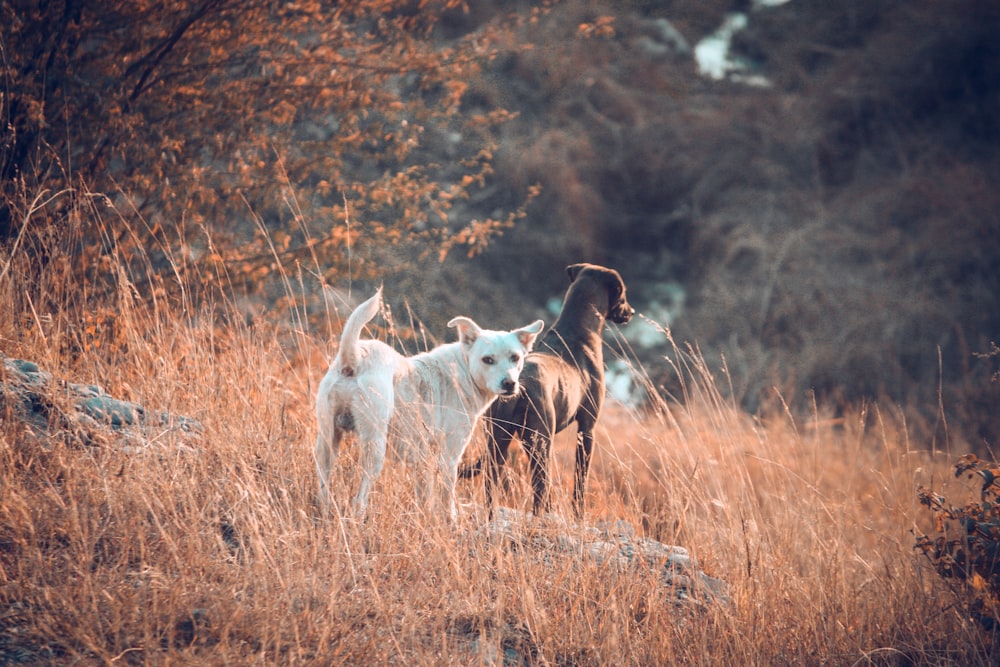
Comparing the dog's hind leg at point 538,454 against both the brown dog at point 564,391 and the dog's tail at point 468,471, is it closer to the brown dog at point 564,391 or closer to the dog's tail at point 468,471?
the brown dog at point 564,391

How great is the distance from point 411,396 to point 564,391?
1.00 meters

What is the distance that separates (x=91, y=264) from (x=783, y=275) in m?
14.7

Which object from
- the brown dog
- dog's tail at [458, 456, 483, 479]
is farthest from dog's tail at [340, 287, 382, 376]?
dog's tail at [458, 456, 483, 479]

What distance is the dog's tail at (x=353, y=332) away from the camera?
12.4 ft

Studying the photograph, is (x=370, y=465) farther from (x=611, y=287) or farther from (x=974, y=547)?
(x=974, y=547)

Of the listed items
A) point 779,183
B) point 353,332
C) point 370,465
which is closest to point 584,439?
point 370,465

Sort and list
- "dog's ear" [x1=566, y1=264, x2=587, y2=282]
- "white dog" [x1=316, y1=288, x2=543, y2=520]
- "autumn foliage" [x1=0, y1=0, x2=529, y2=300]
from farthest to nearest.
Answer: "autumn foliage" [x1=0, y1=0, x2=529, y2=300] → "dog's ear" [x1=566, y1=264, x2=587, y2=282] → "white dog" [x1=316, y1=288, x2=543, y2=520]

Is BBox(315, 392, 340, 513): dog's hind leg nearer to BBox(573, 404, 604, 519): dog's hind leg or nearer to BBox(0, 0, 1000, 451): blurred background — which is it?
BBox(573, 404, 604, 519): dog's hind leg

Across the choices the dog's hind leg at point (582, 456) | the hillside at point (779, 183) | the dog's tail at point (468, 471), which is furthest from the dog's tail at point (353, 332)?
the hillside at point (779, 183)

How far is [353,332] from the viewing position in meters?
3.86

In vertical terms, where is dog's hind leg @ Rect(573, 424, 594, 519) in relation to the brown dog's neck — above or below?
below

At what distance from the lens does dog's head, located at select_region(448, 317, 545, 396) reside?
4.42 m

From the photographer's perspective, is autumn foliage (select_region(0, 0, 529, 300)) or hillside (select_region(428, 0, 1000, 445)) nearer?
autumn foliage (select_region(0, 0, 529, 300))

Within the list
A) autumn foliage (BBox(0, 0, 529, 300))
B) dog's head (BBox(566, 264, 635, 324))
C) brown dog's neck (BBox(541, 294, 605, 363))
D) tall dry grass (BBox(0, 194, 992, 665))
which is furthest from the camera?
autumn foliage (BBox(0, 0, 529, 300))
